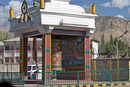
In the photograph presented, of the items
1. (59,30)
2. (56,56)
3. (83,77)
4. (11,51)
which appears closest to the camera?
(59,30)

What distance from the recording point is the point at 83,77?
19.0 m

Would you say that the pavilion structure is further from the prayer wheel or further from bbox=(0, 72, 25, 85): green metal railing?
bbox=(0, 72, 25, 85): green metal railing

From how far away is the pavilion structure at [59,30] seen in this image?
17906 mm

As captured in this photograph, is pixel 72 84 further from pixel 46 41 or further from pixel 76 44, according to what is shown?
pixel 76 44

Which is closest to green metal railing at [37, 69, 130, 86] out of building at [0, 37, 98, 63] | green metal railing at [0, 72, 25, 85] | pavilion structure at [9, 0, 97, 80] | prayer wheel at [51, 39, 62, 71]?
pavilion structure at [9, 0, 97, 80]

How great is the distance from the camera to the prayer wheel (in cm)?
2083

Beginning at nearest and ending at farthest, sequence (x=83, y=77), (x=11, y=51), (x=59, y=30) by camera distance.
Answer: (x=59, y=30), (x=83, y=77), (x=11, y=51)

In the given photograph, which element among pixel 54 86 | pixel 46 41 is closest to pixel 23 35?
pixel 46 41

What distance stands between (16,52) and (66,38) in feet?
155

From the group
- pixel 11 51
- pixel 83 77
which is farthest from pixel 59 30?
pixel 11 51

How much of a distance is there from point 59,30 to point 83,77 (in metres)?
3.73

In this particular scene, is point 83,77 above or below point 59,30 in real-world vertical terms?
below

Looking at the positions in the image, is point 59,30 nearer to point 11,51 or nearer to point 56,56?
point 56,56

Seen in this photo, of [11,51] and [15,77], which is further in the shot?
[11,51]
